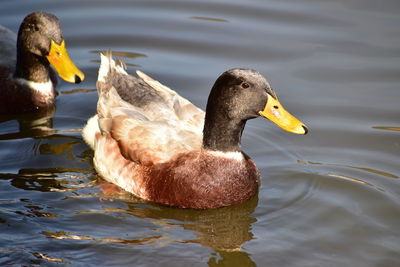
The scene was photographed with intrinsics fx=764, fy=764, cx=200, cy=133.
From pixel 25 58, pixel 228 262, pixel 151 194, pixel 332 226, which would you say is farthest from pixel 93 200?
pixel 25 58

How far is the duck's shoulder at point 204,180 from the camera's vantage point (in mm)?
6891

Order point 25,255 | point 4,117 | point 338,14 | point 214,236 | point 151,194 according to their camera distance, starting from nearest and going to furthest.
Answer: point 25,255, point 214,236, point 151,194, point 4,117, point 338,14

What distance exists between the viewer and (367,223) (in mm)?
6758

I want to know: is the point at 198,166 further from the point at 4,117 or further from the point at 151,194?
the point at 4,117

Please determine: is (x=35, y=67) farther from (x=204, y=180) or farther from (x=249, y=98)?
(x=249, y=98)

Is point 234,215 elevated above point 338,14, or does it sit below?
below

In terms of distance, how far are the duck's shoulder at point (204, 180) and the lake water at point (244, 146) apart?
12 centimetres

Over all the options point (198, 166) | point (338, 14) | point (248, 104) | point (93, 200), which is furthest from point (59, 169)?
point (338, 14)

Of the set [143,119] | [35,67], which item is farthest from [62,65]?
[143,119]

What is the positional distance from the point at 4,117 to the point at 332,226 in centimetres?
425

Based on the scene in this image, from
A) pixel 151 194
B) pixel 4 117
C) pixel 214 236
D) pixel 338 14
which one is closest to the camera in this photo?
pixel 214 236

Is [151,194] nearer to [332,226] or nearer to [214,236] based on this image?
[214,236]

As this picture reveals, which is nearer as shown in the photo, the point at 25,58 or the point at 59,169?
the point at 59,169

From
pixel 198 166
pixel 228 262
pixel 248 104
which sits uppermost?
pixel 248 104
